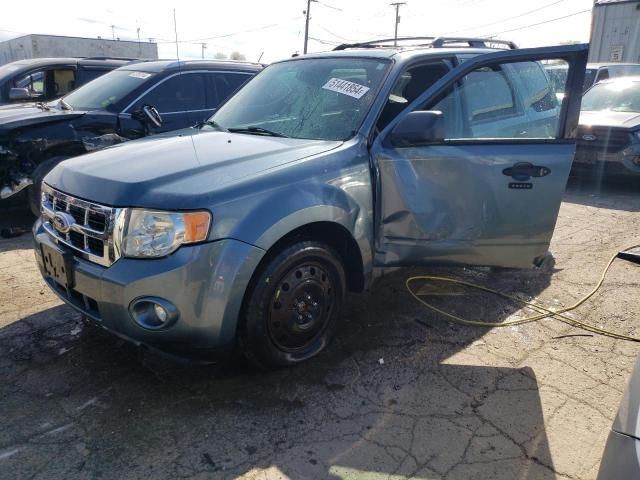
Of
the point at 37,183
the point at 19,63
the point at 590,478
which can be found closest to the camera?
the point at 590,478

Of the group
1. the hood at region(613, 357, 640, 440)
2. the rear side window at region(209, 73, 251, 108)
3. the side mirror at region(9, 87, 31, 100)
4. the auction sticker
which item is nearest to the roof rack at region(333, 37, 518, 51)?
the auction sticker

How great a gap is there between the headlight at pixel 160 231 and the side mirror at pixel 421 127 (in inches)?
52.3

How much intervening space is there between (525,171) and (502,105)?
628mm

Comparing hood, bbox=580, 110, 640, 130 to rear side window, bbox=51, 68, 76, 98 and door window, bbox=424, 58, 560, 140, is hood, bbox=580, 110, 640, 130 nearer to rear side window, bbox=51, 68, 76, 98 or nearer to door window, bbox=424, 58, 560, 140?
door window, bbox=424, 58, 560, 140

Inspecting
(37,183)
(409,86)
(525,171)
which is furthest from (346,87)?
(37,183)

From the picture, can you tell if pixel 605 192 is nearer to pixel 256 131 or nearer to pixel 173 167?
pixel 256 131

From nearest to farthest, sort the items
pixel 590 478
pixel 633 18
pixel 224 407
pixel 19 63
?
pixel 590 478 < pixel 224 407 < pixel 19 63 < pixel 633 18

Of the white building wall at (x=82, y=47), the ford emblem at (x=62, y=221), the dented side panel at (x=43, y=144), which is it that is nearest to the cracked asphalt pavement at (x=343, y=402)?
the ford emblem at (x=62, y=221)

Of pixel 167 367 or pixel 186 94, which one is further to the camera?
pixel 186 94

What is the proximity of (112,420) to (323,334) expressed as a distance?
1.26m

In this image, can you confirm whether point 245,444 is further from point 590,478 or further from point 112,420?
point 590,478

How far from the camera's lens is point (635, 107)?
8.39 metres

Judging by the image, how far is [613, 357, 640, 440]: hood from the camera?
5.22 feet

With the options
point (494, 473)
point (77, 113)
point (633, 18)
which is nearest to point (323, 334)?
point (494, 473)
